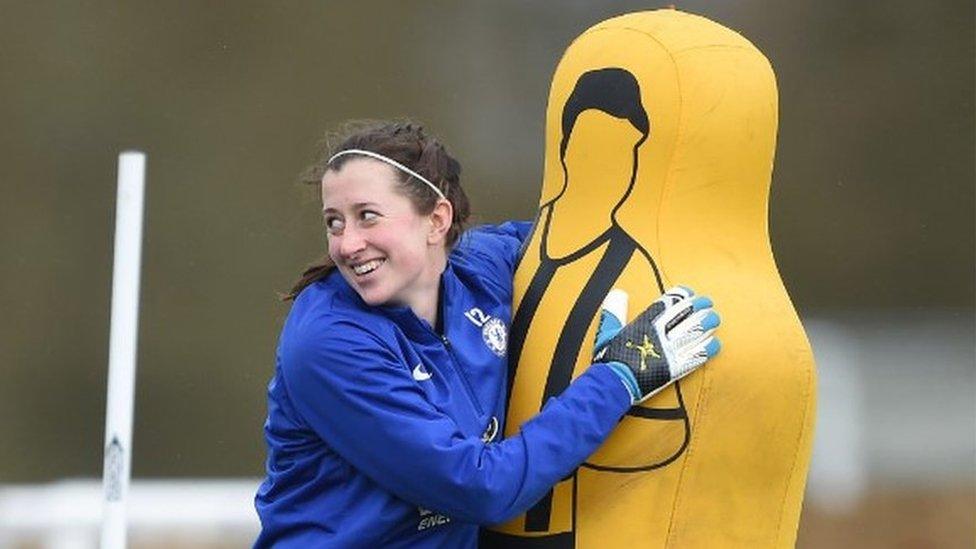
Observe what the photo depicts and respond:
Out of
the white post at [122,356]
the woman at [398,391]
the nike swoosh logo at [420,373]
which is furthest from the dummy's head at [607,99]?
the white post at [122,356]

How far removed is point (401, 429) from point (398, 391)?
0.05 metres

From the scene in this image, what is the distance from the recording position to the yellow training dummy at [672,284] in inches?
91.0

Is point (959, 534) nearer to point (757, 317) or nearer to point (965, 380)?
point (965, 380)

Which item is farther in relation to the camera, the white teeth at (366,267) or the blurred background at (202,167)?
the blurred background at (202,167)

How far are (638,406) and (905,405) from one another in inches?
160

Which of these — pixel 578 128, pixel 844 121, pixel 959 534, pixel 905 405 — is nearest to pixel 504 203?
pixel 844 121

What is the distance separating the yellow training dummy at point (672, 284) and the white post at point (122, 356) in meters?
1.72

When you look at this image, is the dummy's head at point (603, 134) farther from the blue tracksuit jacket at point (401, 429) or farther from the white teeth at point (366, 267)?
the white teeth at point (366, 267)

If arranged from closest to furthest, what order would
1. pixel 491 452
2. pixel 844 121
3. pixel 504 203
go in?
pixel 491 452
pixel 504 203
pixel 844 121

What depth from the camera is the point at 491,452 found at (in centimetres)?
222

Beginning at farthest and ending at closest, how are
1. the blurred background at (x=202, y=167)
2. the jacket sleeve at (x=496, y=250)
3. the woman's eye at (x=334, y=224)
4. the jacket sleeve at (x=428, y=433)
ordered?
the blurred background at (x=202, y=167), the jacket sleeve at (x=496, y=250), the woman's eye at (x=334, y=224), the jacket sleeve at (x=428, y=433)

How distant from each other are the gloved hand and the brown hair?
0.31m

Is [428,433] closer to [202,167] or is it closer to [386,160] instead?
[386,160]

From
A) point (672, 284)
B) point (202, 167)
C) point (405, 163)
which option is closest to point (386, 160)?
point (405, 163)
